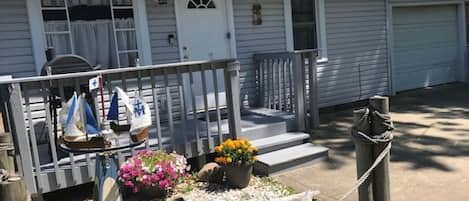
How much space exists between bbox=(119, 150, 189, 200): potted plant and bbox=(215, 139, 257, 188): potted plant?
0.37 meters

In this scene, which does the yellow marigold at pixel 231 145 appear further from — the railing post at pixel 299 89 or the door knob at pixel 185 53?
the door knob at pixel 185 53

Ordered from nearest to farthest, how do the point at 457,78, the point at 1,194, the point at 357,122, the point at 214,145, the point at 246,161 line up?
1. the point at 357,122
2. the point at 1,194
3. the point at 246,161
4. the point at 214,145
5. the point at 457,78

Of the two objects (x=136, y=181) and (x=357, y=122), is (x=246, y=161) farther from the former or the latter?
(x=357, y=122)

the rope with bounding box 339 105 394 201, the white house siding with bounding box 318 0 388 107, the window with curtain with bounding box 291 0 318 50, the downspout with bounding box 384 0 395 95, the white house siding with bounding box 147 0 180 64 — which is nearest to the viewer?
the rope with bounding box 339 105 394 201

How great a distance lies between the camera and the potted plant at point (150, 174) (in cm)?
344

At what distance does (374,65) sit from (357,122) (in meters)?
6.17

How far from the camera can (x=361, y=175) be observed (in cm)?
223

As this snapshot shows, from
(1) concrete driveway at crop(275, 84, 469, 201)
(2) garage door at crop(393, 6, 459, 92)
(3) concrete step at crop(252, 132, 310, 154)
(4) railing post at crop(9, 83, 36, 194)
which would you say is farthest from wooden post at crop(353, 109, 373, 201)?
(2) garage door at crop(393, 6, 459, 92)

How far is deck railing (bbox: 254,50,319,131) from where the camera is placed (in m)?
4.94

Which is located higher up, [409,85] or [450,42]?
[450,42]

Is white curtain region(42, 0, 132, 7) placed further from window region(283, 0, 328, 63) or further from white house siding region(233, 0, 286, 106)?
window region(283, 0, 328, 63)

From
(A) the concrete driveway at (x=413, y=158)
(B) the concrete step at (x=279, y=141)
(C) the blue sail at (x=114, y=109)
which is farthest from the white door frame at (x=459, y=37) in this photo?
(C) the blue sail at (x=114, y=109)

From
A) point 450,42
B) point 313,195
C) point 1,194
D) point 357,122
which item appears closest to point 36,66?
point 1,194

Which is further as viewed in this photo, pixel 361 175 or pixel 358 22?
pixel 358 22
